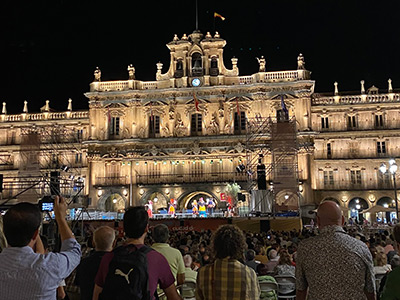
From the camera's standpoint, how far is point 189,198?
4403cm

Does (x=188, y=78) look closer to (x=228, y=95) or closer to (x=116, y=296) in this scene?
(x=228, y=95)

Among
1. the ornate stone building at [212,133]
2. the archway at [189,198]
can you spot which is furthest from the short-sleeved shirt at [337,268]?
the archway at [189,198]

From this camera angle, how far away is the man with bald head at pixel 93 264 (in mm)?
5164

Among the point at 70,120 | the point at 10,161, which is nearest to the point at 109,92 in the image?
the point at 70,120

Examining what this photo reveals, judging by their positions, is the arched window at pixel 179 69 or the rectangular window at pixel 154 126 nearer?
the rectangular window at pixel 154 126

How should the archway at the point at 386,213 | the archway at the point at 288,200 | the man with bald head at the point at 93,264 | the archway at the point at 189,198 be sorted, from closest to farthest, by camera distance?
the man with bald head at the point at 93,264, the archway at the point at 288,200, the archway at the point at 386,213, the archway at the point at 189,198

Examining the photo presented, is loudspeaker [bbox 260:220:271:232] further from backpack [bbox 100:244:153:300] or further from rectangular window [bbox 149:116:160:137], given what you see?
backpack [bbox 100:244:153:300]

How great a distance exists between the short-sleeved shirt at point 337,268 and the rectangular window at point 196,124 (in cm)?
4057

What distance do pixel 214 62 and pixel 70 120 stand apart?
55.0 feet

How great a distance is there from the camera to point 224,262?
454cm

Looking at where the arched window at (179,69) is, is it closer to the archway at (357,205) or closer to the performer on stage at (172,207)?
the performer on stage at (172,207)

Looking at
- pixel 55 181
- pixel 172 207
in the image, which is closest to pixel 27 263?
pixel 55 181

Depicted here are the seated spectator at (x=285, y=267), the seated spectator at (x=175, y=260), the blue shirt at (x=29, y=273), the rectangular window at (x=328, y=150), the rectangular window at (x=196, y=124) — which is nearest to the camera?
the blue shirt at (x=29, y=273)

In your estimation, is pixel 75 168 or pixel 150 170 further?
pixel 75 168
